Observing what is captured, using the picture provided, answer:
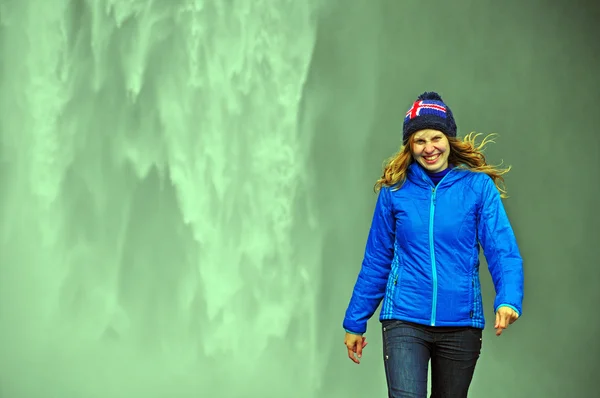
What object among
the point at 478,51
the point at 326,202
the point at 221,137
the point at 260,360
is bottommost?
the point at 260,360

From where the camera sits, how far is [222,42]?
488 cm

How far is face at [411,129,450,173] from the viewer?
2564 mm

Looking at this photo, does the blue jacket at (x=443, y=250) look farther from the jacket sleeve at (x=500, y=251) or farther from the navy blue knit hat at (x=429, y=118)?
the navy blue knit hat at (x=429, y=118)

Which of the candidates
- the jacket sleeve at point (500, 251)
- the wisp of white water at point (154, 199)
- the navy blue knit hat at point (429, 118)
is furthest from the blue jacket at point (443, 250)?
the wisp of white water at point (154, 199)

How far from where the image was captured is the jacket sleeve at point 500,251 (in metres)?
2.38

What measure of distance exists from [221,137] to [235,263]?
65 centimetres

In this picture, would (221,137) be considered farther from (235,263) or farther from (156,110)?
(235,263)

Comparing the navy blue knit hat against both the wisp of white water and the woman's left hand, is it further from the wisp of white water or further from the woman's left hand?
the wisp of white water

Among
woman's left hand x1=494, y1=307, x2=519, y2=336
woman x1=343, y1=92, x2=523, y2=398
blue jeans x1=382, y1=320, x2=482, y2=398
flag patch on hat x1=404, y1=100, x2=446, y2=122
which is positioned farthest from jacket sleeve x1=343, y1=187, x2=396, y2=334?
woman's left hand x1=494, y1=307, x2=519, y2=336

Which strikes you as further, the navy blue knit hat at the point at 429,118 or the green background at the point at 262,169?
the green background at the point at 262,169

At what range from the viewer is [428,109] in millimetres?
2600

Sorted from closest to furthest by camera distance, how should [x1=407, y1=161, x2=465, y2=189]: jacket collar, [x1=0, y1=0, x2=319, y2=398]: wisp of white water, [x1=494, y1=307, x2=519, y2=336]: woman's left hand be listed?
[x1=494, y1=307, x2=519, y2=336]: woman's left hand
[x1=407, y1=161, x2=465, y2=189]: jacket collar
[x1=0, y1=0, x2=319, y2=398]: wisp of white water

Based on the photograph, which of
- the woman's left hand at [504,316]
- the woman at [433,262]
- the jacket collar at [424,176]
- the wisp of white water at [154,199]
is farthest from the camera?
the wisp of white water at [154,199]

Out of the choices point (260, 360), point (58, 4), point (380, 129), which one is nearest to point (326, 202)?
point (380, 129)
